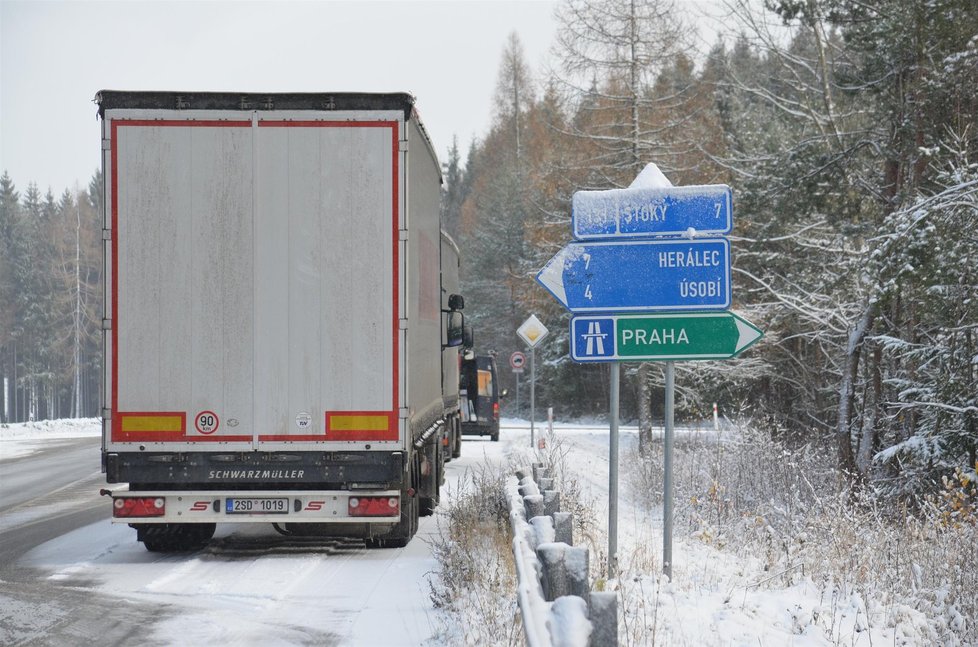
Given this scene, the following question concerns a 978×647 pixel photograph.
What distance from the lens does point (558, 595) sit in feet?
14.7

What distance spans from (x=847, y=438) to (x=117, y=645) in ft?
43.7

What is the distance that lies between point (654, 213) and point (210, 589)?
4.69 meters

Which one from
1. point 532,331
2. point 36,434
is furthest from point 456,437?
point 36,434

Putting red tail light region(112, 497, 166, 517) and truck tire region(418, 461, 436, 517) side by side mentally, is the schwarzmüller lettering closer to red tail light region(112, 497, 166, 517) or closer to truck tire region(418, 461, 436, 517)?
red tail light region(112, 497, 166, 517)

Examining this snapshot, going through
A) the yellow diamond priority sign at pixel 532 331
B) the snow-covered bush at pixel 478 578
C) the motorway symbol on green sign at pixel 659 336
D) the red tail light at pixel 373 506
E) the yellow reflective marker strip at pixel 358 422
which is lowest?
the snow-covered bush at pixel 478 578

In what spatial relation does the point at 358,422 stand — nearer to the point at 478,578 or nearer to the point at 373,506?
the point at 373,506

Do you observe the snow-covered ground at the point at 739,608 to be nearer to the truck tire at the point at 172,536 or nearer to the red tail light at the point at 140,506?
the red tail light at the point at 140,506

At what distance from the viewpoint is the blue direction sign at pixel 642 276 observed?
7.50 m

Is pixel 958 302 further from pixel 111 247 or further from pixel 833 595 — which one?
pixel 111 247

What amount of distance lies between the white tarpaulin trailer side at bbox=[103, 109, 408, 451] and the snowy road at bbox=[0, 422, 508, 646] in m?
1.20

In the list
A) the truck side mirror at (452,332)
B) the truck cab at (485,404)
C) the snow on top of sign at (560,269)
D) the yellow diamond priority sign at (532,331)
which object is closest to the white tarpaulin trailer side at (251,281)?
the snow on top of sign at (560,269)

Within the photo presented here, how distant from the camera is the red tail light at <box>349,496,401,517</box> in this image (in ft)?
29.5

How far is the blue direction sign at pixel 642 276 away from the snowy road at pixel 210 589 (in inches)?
105

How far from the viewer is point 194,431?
28.6 feet
